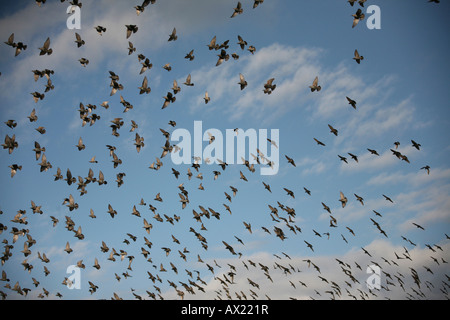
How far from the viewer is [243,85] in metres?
30.8

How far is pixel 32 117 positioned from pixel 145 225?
15.2 meters

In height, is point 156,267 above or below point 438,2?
below

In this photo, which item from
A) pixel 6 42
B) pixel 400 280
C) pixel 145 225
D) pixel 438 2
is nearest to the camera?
pixel 438 2

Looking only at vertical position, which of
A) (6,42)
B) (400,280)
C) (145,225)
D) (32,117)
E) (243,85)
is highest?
(6,42)

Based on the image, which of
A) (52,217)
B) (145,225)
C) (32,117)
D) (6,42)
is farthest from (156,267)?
(6,42)
